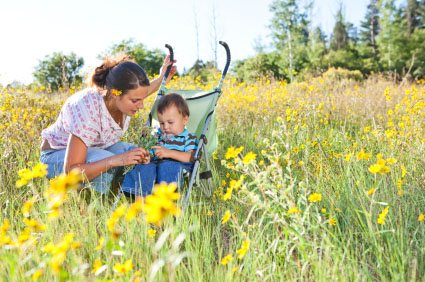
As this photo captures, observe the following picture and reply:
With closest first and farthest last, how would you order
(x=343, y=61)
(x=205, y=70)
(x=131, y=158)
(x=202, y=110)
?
(x=131, y=158) < (x=202, y=110) < (x=205, y=70) < (x=343, y=61)

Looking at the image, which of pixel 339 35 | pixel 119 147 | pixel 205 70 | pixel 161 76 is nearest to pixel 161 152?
pixel 119 147

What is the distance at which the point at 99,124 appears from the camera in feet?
9.50

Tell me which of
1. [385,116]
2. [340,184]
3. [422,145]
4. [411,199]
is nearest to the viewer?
[411,199]

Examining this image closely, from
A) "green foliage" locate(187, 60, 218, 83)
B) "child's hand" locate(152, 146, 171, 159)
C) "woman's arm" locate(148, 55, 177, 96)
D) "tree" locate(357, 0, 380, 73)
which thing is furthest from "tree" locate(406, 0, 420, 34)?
"child's hand" locate(152, 146, 171, 159)

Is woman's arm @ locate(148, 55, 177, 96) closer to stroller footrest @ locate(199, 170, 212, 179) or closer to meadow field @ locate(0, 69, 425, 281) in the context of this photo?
meadow field @ locate(0, 69, 425, 281)

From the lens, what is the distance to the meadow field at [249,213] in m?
1.45

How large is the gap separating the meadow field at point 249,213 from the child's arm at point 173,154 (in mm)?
241

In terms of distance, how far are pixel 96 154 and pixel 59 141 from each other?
0.42 meters

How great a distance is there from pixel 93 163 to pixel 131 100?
1.76 feet

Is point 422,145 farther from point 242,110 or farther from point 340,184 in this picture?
point 242,110

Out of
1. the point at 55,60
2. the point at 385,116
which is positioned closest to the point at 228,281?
the point at 385,116

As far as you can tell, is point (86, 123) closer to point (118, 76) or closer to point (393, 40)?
point (118, 76)

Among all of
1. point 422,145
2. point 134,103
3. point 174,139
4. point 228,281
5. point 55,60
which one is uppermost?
point 55,60

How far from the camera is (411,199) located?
7.95 feet
